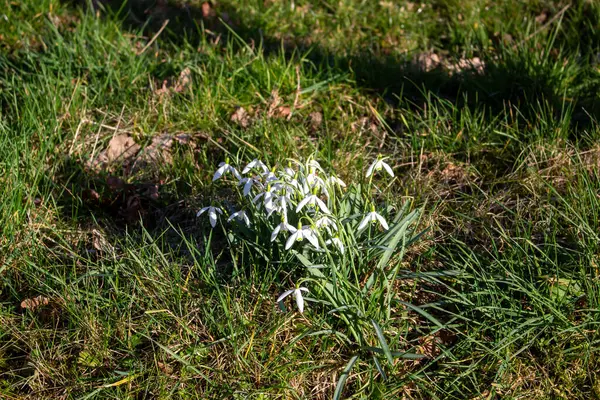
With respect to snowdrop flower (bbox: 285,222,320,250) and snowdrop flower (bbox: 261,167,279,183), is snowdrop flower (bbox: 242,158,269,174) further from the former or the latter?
snowdrop flower (bbox: 285,222,320,250)

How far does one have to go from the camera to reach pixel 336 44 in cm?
421

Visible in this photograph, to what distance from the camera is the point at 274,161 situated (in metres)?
3.28

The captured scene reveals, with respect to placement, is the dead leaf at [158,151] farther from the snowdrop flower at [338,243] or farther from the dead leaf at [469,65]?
the dead leaf at [469,65]

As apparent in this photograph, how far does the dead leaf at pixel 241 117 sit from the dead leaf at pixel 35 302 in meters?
1.39

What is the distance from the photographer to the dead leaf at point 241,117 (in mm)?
3598

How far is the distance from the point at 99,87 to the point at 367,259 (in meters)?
1.95

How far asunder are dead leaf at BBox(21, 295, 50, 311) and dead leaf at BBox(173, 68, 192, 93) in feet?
4.93

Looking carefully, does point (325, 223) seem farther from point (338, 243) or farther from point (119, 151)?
point (119, 151)

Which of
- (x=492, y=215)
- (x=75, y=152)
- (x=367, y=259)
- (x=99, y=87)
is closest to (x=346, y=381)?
(x=367, y=259)

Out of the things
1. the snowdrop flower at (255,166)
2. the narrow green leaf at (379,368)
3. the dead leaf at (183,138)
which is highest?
the snowdrop flower at (255,166)

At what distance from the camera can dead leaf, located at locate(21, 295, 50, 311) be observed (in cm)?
263

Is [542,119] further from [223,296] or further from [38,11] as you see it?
[38,11]

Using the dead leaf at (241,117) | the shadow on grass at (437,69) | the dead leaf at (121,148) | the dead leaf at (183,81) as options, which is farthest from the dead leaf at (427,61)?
the dead leaf at (121,148)

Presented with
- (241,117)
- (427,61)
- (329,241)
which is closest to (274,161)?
(241,117)
